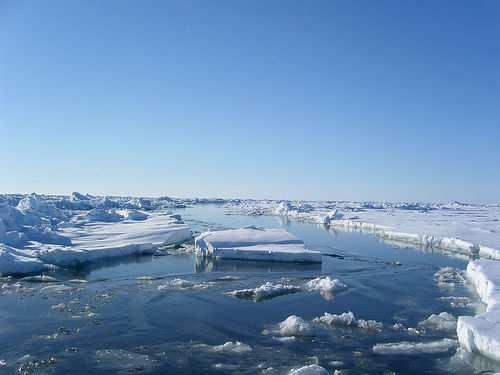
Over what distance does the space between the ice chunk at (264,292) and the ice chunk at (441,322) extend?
4.21 metres

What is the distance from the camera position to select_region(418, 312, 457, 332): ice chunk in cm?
973

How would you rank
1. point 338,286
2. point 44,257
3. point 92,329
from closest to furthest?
point 92,329 → point 338,286 → point 44,257

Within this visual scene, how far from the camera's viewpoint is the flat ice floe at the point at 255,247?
1884 cm

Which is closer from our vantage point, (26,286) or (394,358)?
(394,358)

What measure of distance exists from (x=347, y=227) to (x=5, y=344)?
31293 mm

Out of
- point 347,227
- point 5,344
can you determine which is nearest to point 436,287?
point 5,344

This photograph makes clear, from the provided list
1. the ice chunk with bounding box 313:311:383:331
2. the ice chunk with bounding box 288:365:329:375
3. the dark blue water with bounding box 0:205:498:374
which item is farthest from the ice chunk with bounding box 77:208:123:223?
the ice chunk with bounding box 288:365:329:375

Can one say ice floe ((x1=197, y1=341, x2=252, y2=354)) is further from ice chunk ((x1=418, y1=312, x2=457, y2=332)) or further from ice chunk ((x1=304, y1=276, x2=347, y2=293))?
ice chunk ((x1=304, y1=276, x2=347, y2=293))

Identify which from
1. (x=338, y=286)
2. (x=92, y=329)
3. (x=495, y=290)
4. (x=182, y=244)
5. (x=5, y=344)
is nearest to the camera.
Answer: (x=5, y=344)

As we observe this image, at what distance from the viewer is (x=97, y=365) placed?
299 inches

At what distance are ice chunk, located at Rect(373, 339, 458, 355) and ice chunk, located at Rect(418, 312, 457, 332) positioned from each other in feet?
2.94

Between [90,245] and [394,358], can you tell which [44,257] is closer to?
[90,245]

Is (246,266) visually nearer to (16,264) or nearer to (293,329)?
(16,264)

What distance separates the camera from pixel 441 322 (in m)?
10.0
